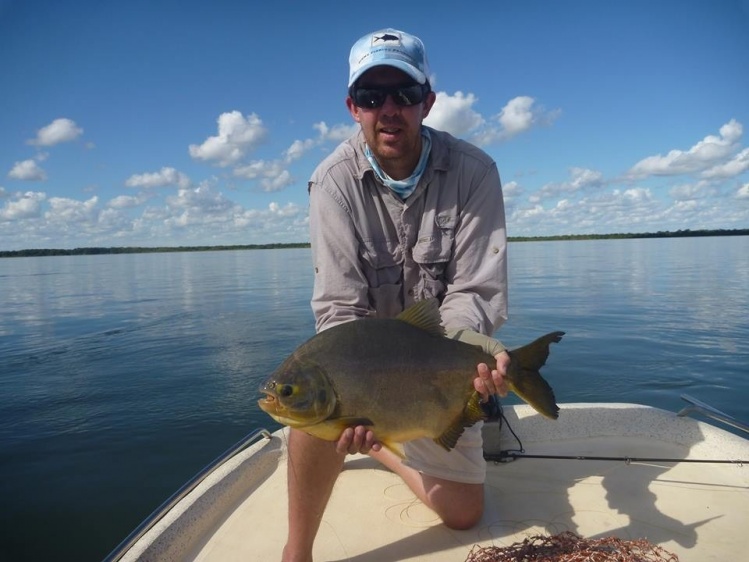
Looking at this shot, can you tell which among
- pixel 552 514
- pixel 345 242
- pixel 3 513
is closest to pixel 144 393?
pixel 3 513

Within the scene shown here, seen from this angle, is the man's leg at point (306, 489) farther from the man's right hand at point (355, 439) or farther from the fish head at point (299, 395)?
the fish head at point (299, 395)

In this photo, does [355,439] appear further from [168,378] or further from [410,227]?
[168,378]

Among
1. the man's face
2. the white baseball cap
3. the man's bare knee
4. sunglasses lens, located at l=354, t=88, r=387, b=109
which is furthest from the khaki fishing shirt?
the man's bare knee

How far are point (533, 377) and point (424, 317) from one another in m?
0.69

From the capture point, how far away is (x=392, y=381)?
2.85m

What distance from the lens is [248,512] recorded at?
411cm

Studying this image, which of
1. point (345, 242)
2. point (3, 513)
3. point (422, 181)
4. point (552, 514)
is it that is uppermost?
point (422, 181)

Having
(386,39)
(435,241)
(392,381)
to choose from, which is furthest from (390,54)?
(392,381)

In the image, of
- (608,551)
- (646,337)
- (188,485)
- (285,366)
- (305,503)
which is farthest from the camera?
(646,337)

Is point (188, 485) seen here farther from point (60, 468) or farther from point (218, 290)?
point (218, 290)

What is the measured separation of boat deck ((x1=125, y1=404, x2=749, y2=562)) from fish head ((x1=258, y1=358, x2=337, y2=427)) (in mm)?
1468

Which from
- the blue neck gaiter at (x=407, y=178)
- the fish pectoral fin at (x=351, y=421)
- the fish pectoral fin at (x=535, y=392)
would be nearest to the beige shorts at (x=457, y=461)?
the fish pectoral fin at (x=535, y=392)

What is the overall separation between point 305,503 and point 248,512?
959 mm

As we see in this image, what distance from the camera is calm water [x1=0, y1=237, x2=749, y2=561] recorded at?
20.2 ft
